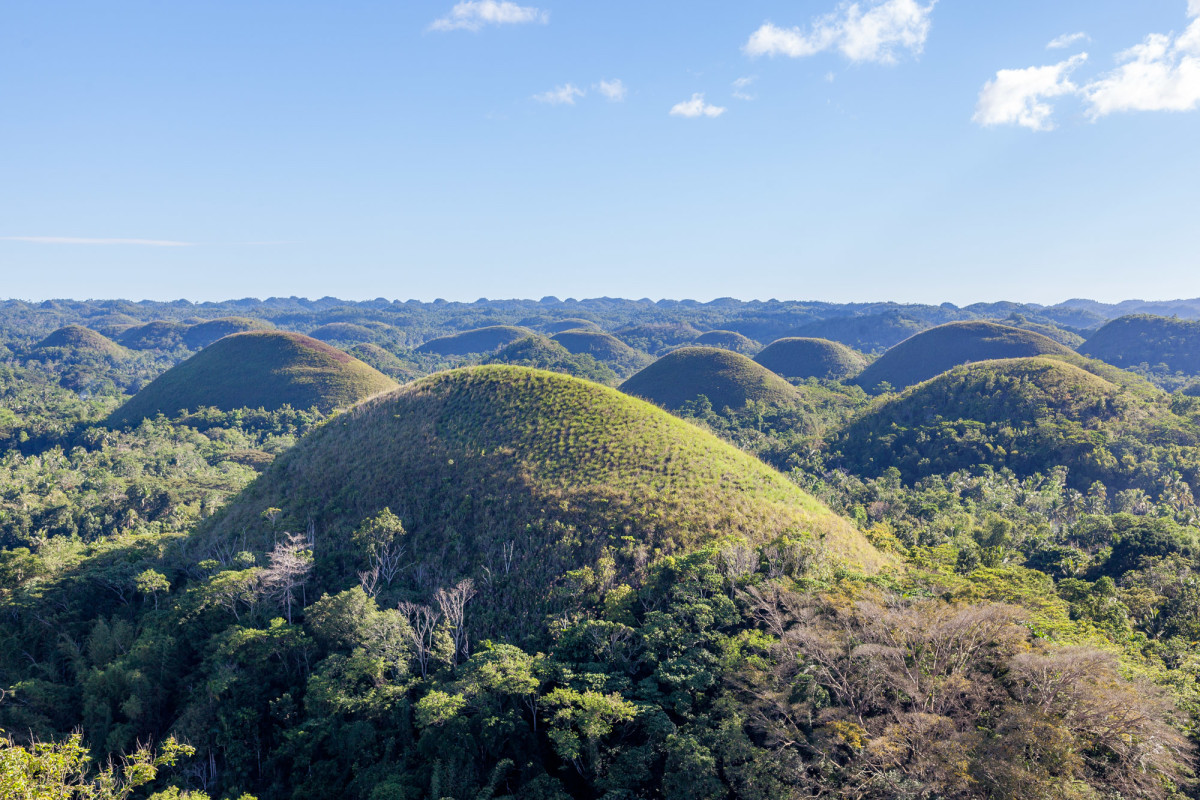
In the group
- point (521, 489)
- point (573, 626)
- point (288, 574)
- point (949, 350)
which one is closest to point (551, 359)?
point (949, 350)

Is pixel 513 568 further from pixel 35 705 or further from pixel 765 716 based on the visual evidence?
pixel 35 705

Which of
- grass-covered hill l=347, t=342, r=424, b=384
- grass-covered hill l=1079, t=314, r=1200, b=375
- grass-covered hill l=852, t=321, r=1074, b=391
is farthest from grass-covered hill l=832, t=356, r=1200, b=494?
grass-covered hill l=347, t=342, r=424, b=384

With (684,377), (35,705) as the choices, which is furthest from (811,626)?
(684,377)

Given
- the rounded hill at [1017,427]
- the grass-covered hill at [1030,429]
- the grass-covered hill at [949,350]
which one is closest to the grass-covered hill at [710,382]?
the grass-covered hill at [1030,429]

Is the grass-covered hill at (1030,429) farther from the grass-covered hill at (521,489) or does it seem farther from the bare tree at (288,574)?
the bare tree at (288,574)

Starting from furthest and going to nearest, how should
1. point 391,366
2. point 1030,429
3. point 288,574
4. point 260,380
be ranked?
point 391,366 → point 260,380 → point 1030,429 → point 288,574

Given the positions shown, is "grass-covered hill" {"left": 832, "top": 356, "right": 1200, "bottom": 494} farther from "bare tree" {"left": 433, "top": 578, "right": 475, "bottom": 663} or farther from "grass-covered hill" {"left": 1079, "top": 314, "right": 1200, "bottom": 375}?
"grass-covered hill" {"left": 1079, "top": 314, "right": 1200, "bottom": 375}

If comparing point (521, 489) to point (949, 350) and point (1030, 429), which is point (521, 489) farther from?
point (949, 350)

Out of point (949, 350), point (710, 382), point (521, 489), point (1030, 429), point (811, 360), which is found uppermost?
point (949, 350)
